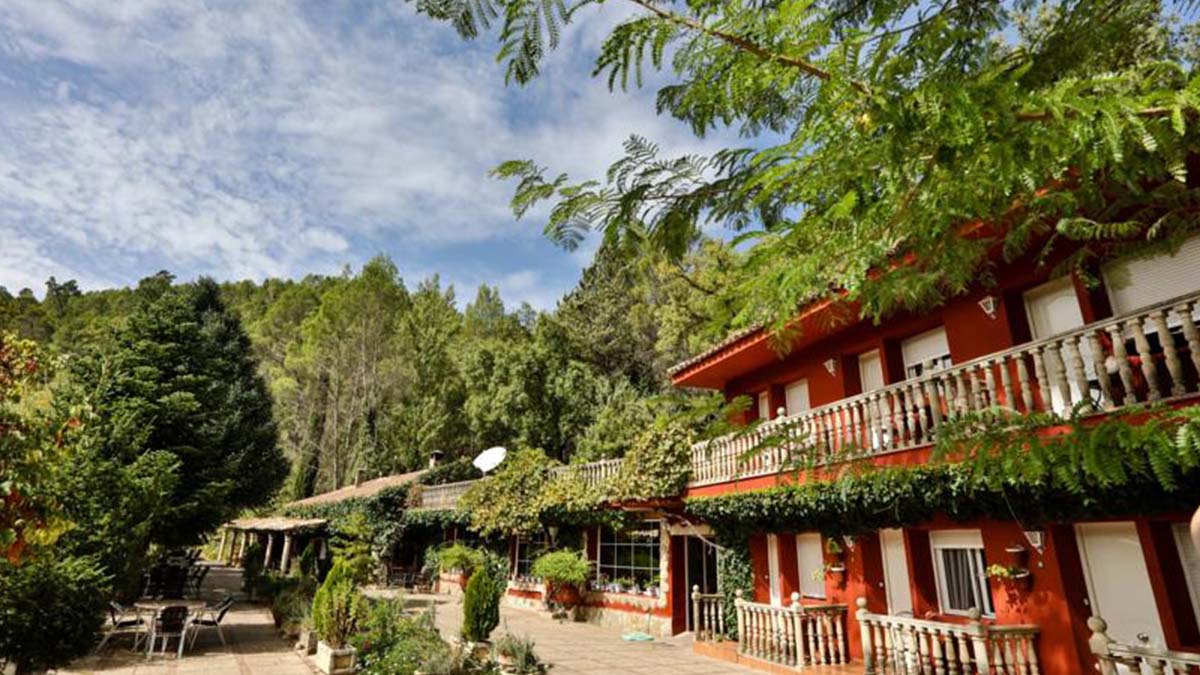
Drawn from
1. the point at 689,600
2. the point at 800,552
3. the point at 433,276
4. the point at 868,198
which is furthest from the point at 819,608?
the point at 433,276

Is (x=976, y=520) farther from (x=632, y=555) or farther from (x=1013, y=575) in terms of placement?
(x=632, y=555)

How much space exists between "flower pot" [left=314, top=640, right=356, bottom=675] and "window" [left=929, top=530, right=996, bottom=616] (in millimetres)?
9090

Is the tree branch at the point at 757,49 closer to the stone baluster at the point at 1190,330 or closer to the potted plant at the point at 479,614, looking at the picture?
the stone baluster at the point at 1190,330

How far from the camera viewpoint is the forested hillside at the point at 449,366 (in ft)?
92.9

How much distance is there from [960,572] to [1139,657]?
10.5 feet

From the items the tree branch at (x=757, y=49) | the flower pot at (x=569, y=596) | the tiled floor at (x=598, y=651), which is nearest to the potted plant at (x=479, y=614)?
the tiled floor at (x=598, y=651)

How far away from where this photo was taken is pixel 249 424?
21594 millimetres

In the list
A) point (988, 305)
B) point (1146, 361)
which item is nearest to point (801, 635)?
point (988, 305)

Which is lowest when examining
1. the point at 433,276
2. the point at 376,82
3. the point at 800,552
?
the point at 800,552

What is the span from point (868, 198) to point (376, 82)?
422cm

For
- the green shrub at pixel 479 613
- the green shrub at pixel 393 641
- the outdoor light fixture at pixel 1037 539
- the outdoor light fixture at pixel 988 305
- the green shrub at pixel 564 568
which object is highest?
the outdoor light fixture at pixel 988 305

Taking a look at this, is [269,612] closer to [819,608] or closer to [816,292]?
[819,608]

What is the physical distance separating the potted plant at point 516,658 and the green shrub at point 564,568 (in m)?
5.71

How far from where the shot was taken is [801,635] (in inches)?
352
